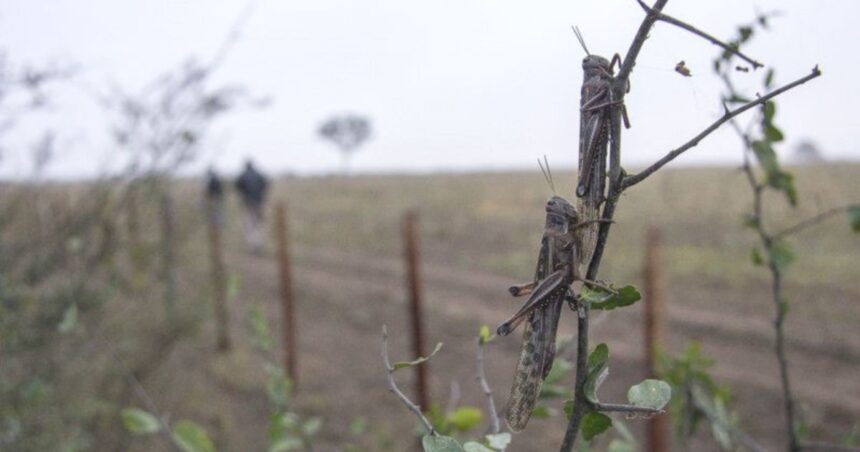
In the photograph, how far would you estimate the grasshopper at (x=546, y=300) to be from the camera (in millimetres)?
571

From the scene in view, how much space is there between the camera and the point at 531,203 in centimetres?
2723

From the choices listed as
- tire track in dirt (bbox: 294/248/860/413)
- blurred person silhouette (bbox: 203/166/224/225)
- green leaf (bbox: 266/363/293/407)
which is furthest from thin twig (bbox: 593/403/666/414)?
tire track in dirt (bbox: 294/248/860/413)

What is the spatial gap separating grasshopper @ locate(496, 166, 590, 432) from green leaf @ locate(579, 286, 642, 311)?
0.01 m

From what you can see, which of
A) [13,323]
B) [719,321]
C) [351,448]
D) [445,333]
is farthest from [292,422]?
[719,321]

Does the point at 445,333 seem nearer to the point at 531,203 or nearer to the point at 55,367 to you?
the point at 55,367

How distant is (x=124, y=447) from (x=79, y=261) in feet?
4.70

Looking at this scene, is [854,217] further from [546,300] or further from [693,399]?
[546,300]

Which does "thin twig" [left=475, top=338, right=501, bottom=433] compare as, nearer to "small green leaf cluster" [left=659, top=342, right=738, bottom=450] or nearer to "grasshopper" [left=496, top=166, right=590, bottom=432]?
"grasshopper" [left=496, top=166, right=590, bottom=432]

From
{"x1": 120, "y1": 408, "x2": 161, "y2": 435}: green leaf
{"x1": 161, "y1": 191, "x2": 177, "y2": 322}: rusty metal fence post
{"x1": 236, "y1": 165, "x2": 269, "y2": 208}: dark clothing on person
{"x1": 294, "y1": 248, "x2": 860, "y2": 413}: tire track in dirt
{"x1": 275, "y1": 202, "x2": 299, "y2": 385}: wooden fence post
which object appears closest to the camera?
{"x1": 120, "y1": 408, "x2": 161, "y2": 435}: green leaf

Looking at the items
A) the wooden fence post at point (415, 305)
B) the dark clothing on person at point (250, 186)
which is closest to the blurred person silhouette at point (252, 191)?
the dark clothing on person at point (250, 186)

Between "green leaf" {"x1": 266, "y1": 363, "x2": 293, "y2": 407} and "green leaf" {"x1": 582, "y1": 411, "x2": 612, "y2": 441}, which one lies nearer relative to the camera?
"green leaf" {"x1": 582, "y1": 411, "x2": 612, "y2": 441}

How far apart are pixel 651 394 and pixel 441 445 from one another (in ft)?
0.55

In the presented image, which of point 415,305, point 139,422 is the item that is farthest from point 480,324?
point 139,422

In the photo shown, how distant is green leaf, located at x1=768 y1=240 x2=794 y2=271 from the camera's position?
1.31 metres
